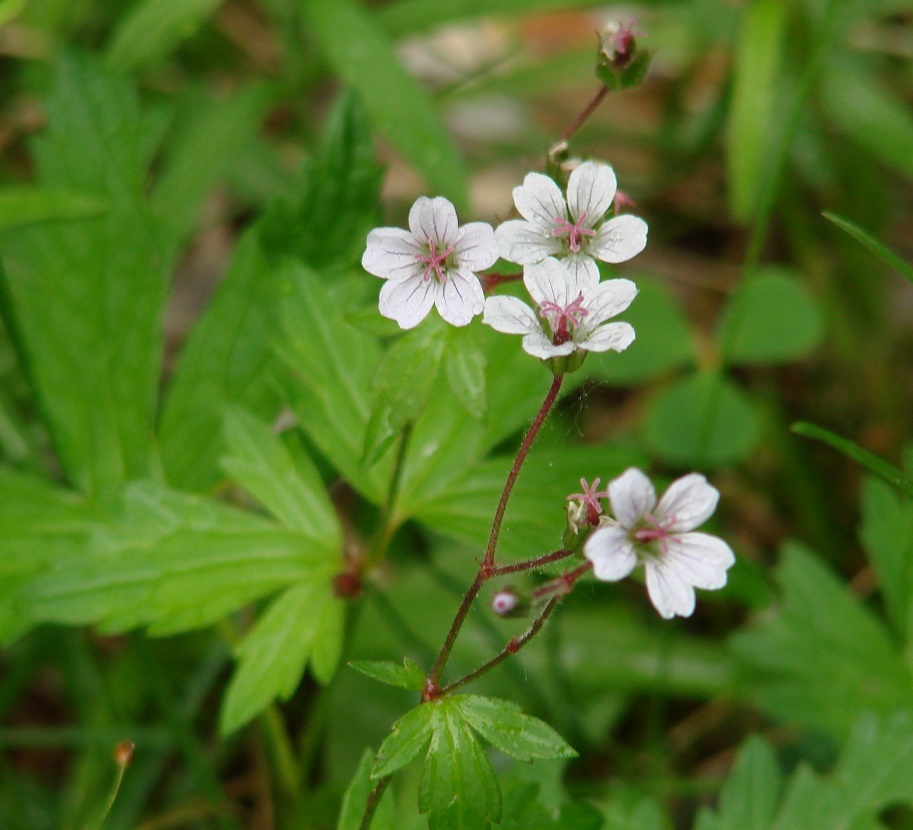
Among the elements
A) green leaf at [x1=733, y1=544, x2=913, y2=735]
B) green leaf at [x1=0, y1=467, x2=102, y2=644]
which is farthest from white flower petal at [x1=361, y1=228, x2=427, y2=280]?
green leaf at [x1=733, y1=544, x2=913, y2=735]

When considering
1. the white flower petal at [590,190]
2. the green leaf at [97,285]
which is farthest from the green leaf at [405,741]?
the green leaf at [97,285]

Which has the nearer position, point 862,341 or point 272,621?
point 272,621

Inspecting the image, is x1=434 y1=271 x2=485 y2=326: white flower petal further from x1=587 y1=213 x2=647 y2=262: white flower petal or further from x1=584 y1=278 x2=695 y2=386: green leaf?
x1=584 y1=278 x2=695 y2=386: green leaf

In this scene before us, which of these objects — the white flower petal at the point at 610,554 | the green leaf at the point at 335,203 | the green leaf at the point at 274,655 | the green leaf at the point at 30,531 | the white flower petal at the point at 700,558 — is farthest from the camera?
the green leaf at the point at 335,203

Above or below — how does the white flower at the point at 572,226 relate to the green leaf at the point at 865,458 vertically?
above

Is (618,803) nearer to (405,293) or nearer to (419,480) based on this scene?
(419,480)

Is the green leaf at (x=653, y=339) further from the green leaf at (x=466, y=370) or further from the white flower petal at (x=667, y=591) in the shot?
the white flower petal at (x=667, y=591)

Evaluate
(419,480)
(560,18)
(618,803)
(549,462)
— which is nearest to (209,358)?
(419,480)
